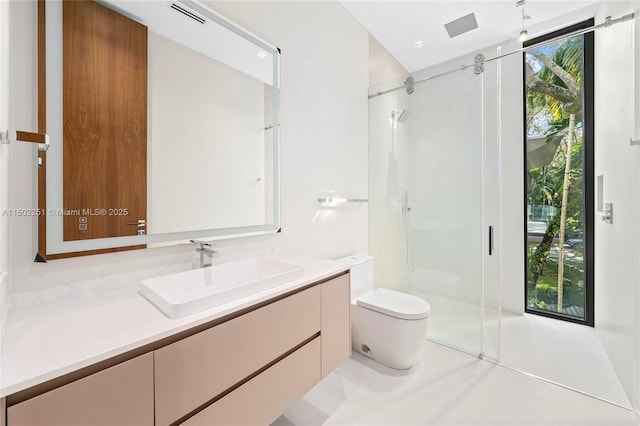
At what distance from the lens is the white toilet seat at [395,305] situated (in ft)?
5.94

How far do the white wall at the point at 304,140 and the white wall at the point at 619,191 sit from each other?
172cm

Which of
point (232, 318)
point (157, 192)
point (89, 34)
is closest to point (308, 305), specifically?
point (232, 318)

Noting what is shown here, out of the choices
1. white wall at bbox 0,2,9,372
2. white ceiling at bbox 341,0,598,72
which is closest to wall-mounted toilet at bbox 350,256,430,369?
white wall at bbox 0,2,9,372

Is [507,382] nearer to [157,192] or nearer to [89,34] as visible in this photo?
[157,192]

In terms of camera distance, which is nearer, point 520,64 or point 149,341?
point 149,341

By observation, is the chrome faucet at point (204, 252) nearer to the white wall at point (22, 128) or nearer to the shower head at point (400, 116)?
the white wall at point (22, 128)

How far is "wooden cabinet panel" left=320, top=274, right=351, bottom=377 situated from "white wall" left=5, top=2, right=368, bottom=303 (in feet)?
1.69

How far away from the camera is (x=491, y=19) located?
2438mm

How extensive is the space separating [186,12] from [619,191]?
270cm

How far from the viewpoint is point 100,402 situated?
0.69 meters

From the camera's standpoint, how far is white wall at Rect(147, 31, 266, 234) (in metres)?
1.24

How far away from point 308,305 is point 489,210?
174cm

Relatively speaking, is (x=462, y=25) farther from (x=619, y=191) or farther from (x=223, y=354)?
(x=223, y=354)

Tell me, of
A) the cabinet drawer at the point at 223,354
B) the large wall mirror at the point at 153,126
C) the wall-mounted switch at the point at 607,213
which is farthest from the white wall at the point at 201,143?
the wall-mounted switch at the point at 607,213
